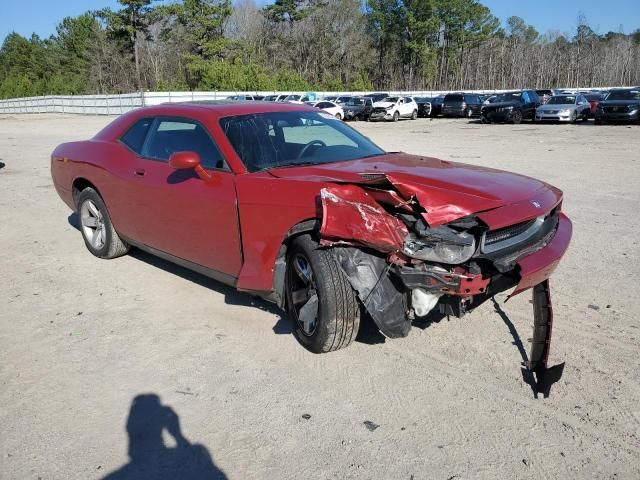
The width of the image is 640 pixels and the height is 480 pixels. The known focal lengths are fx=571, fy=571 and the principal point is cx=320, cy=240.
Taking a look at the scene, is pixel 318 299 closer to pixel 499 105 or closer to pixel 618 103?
pixel 618 103

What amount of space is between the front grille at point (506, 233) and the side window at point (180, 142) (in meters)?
1.93

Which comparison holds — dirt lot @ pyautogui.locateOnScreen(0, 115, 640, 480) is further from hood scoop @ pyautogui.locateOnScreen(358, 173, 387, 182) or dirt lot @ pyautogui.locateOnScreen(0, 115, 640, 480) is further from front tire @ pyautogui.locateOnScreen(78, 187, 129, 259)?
hood scoop @ pyautogui.locateOnScreen(358, 173, 387, 182)

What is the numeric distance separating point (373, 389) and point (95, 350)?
1.91 metres

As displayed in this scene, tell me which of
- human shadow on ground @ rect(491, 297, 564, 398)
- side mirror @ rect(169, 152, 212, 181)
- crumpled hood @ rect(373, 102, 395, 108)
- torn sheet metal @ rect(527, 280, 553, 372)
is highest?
side mirror @ rect(169, 152, 212, 181)

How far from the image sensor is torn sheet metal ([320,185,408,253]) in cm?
312

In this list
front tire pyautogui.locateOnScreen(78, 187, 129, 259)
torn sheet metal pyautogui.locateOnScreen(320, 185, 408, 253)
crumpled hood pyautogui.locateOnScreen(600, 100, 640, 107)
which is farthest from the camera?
crumpled hood pyautogui.locateOnScreen(600, 100, 640, 107)

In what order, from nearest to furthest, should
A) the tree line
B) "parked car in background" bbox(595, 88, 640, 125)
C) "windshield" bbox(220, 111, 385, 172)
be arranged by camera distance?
"windshield" bbox(220, 111, 385, 172)
"parked car in background" bbox(595, 88, 640, 125)
the tree line

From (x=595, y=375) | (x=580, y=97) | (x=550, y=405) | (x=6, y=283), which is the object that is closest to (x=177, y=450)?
(x=550, y=405)

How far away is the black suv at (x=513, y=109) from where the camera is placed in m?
30.0

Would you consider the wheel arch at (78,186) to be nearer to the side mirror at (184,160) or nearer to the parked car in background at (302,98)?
the side mirror at (184,160)

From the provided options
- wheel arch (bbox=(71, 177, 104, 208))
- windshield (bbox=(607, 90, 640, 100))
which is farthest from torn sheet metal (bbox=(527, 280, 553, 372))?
windshield (bbox=(607, 90, 640, 100))

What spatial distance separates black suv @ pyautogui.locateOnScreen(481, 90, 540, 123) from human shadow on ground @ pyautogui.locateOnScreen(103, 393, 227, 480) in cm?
2995

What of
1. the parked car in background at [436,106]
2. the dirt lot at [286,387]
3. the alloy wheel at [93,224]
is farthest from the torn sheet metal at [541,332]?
the parked car in background at [436,106]

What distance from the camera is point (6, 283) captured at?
5.23 metres
